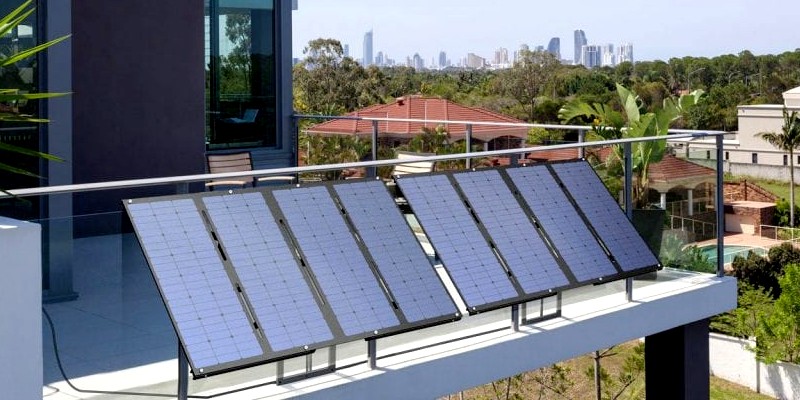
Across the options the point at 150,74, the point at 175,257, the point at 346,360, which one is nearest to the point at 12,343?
the point at 175,257

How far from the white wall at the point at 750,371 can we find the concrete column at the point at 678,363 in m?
29.6

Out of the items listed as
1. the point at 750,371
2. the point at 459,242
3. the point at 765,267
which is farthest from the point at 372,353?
the point at 765,267

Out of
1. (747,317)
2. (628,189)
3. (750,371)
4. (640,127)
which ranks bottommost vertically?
(750,371)

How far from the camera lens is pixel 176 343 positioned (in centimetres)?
636

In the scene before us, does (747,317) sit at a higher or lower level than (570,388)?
higher

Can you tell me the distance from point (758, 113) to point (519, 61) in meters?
23.4

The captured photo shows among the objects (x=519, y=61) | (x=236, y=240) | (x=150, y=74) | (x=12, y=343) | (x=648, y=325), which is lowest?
(x=648, y=325)

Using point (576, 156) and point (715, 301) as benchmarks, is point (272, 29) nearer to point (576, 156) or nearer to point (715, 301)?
point (576, 156)

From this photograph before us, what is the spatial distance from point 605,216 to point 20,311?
5194 millimetres

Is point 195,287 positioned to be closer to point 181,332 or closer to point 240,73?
point 181,332

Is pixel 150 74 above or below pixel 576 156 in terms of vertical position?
above

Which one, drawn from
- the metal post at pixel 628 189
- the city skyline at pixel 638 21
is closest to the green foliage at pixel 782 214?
the metal post at pixel 628 189

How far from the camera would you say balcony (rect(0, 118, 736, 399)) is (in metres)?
5.89

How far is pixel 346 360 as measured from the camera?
681cm
